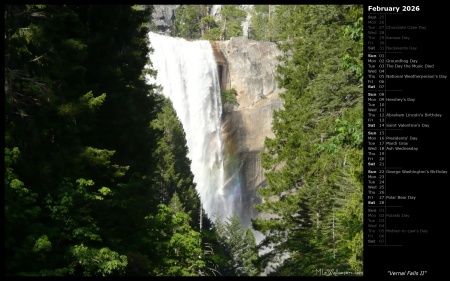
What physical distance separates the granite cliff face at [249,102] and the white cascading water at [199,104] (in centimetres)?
135

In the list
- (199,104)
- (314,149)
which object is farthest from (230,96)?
(314,149)

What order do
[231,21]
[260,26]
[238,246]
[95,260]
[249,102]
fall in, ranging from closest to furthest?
[95,260] < [238,246] < [249,102] < [260,26] < [231,21]

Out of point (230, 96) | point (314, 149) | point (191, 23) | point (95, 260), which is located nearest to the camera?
point (95, 260)

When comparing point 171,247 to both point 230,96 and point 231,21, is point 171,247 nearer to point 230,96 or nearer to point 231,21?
point 230,96

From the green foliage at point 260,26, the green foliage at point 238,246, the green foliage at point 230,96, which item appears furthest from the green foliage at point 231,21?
the green foliage at point 238,246

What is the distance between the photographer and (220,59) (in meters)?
73.9

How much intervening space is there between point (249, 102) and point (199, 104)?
614 cm

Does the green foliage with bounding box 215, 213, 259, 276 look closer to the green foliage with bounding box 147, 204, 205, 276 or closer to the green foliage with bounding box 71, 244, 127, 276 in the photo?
the green foliage with bounding box 147, 204, 205, 276

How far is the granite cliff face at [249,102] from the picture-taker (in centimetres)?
7125

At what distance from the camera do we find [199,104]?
2886 inches
